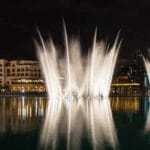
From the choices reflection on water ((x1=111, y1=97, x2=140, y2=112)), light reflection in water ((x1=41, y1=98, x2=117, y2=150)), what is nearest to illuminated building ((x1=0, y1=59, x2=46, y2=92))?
reflection on water ((x1=111, y1=97, x2=140, y2=112))

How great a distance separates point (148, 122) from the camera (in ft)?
96.0

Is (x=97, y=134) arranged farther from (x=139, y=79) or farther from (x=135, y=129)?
(x=139, y=79)

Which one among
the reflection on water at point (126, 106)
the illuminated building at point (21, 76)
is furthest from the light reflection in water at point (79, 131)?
the illuminated building at point (21, 76)

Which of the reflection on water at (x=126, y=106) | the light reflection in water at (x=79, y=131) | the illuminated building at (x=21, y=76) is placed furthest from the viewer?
the illuminated building at (x=21, y=76)

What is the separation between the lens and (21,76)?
146 meters

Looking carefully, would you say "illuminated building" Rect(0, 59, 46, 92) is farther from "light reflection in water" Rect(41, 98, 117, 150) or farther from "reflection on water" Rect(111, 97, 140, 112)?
"light reflection in water" Rect(41, 98, 117, 150)

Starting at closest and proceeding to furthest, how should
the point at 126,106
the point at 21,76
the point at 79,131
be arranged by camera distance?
1. the point at 79,131
2. the point at 126,106
3. the point at 21,76

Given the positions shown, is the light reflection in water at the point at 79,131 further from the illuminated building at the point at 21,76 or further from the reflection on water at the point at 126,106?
the illuminated building at the point at 21,76

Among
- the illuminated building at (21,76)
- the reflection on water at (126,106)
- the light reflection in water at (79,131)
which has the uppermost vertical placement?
the illuminated building at (21,76)

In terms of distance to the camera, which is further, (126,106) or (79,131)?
(126,106)

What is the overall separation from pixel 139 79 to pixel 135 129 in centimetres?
8729

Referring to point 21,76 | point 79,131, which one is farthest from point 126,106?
point 21,76

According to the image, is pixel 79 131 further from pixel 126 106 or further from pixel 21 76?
pixel 21 76

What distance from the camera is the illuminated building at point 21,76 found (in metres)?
142
